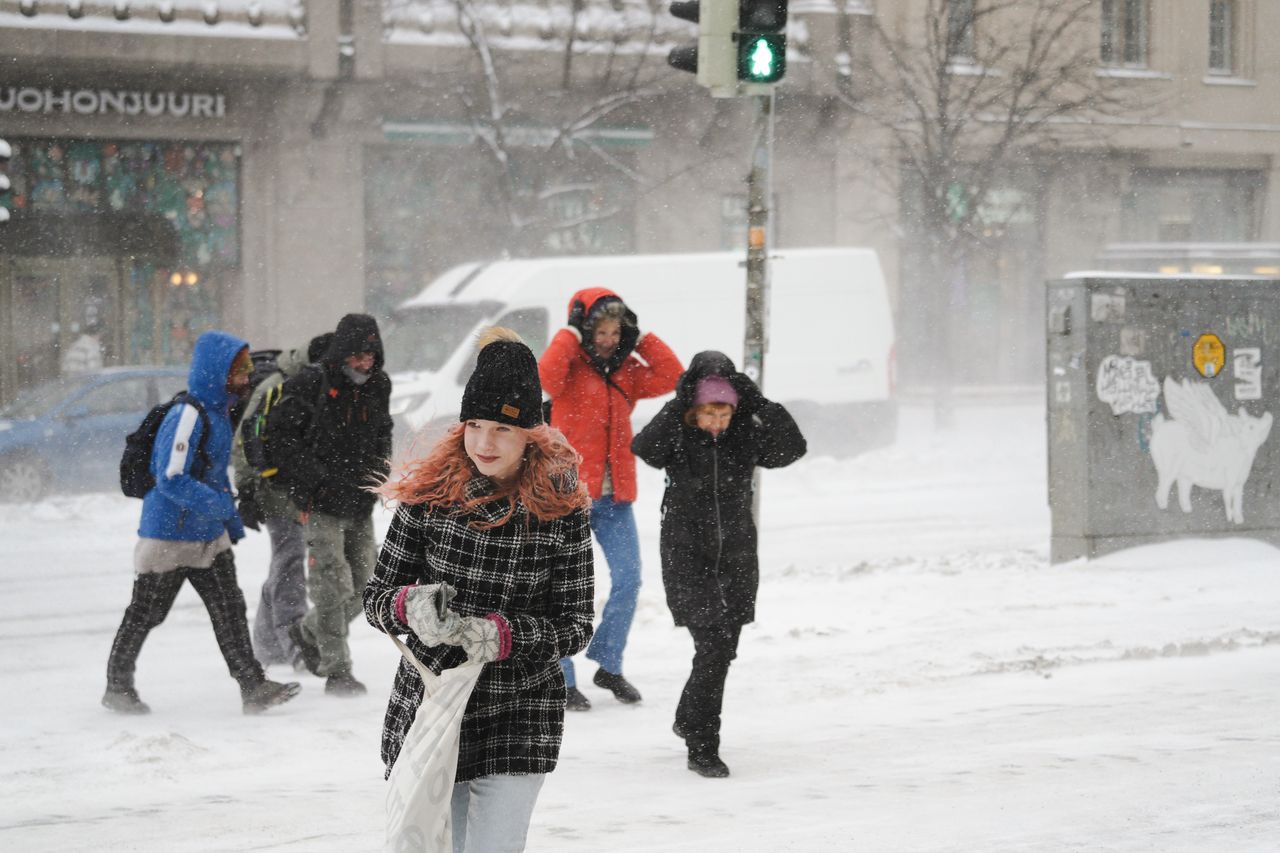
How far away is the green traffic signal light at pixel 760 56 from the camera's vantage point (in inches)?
332

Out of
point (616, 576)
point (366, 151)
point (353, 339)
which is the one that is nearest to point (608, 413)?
point (616, 576)

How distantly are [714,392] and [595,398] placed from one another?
1.29 m

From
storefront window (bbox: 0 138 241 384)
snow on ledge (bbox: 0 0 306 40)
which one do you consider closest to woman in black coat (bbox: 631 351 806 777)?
snow on ledge (bbox: 0 0 306 40)

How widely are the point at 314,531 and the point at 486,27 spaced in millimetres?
18457

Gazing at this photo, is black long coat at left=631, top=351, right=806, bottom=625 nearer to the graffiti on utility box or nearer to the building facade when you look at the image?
the graffiti on utility box

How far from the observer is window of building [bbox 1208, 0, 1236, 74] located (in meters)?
30.2

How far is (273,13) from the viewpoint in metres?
23.1

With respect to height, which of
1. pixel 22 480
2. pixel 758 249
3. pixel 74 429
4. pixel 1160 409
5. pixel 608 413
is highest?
pixel 758 249

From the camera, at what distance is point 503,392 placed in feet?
10.8

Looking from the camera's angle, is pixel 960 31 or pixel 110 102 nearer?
pixel 960 31

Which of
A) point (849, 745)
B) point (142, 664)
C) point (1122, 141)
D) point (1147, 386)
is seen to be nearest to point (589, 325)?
point (849, 745)

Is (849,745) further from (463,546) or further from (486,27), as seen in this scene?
(486,27)

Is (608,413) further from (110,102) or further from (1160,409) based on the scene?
(110,102)

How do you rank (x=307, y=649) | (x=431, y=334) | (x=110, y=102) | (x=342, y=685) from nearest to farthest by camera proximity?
(x=342, y=685) → (x=307, y=649) → (x=431, y=334) → (x=110, y=102)
